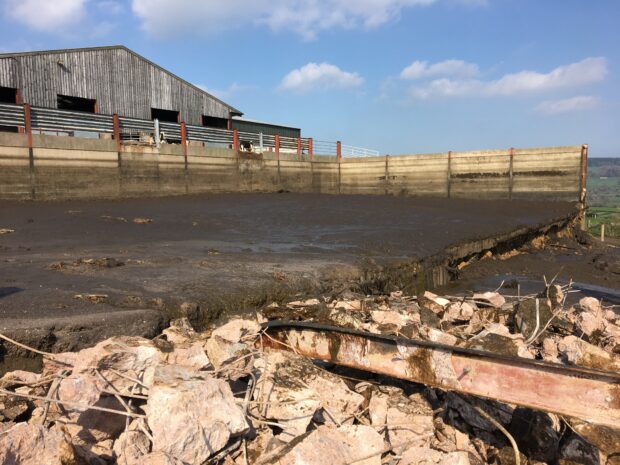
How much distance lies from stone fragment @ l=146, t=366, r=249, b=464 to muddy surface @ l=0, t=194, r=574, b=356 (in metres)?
1.60

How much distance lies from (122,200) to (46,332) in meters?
12.0

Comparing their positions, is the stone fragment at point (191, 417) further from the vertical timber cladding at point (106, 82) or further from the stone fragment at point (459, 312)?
the vertical timber cladding at point (106, 82)

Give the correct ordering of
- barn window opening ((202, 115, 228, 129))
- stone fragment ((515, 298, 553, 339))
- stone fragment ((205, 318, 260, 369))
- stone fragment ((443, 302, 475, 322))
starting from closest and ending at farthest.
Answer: stone fragment ((205, 318, 260, 369)), stone fragment ((515, 298, 553, 339)), stone fragment ((443, 302, 475, 322)), barn window opening ((202, 115, 228, 129))

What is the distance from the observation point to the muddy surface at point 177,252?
370cm

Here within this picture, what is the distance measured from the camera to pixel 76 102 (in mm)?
19969

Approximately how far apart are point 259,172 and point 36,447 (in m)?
18.3

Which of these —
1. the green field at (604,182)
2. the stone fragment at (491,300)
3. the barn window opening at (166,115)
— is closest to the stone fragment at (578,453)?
the stone fragment at (491,300)

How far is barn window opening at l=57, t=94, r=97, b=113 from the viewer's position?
63.1 ft

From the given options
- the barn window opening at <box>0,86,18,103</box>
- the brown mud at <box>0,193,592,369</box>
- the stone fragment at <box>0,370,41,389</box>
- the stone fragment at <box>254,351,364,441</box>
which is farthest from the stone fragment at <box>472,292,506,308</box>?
the barn window opening at <box>0,86,18,103</box>

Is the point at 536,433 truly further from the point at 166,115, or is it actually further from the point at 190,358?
the point at 166,115

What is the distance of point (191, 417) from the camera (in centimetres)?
194

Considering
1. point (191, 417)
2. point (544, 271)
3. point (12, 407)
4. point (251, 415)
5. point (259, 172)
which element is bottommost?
point (544, 271)

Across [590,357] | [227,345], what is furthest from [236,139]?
[590,357]

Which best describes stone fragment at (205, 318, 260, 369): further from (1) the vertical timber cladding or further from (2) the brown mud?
(1) the vertical timber cladding
